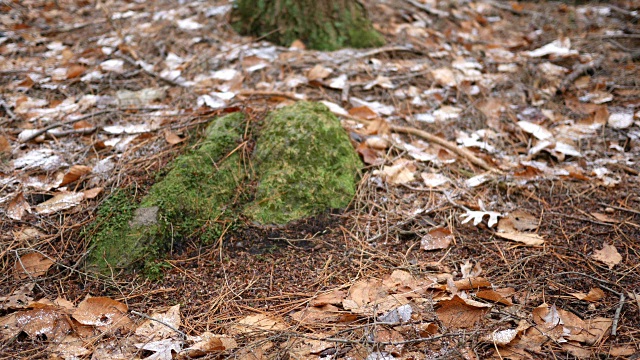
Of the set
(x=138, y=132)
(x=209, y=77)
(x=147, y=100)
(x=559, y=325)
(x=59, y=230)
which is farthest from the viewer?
(x=209, y=77)

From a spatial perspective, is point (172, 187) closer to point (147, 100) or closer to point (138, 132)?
point (138, 132)

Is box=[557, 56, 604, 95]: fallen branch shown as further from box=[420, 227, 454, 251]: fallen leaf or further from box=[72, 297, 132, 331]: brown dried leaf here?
box=[72, 297, 132, 331]: brown dried leaf

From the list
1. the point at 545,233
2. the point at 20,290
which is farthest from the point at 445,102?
the point at 20,290

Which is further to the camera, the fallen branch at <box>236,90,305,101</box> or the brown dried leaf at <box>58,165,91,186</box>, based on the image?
the fallen branch at <box>236,90,305,101</box>

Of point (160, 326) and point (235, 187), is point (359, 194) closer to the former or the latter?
point (235, 187)

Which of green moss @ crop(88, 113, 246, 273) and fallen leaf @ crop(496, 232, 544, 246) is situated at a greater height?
green moss @ crop(88, 113, 246, 273)

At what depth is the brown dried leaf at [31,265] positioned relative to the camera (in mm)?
2090

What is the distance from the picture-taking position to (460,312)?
1825mm

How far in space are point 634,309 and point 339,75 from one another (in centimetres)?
223

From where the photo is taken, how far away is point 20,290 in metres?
2.01

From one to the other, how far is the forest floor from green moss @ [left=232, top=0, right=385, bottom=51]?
0.47 feet

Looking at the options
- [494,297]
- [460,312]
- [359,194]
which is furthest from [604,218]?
[359,194]

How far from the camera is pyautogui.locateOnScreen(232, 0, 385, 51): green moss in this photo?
3.65 m

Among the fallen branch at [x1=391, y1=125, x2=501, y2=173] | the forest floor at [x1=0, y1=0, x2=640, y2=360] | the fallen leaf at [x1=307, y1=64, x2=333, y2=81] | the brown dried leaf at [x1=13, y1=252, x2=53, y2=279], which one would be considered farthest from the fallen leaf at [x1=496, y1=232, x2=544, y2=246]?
the brown dried leaf at [x1=13, y1=252, x2=53, y2=279]
